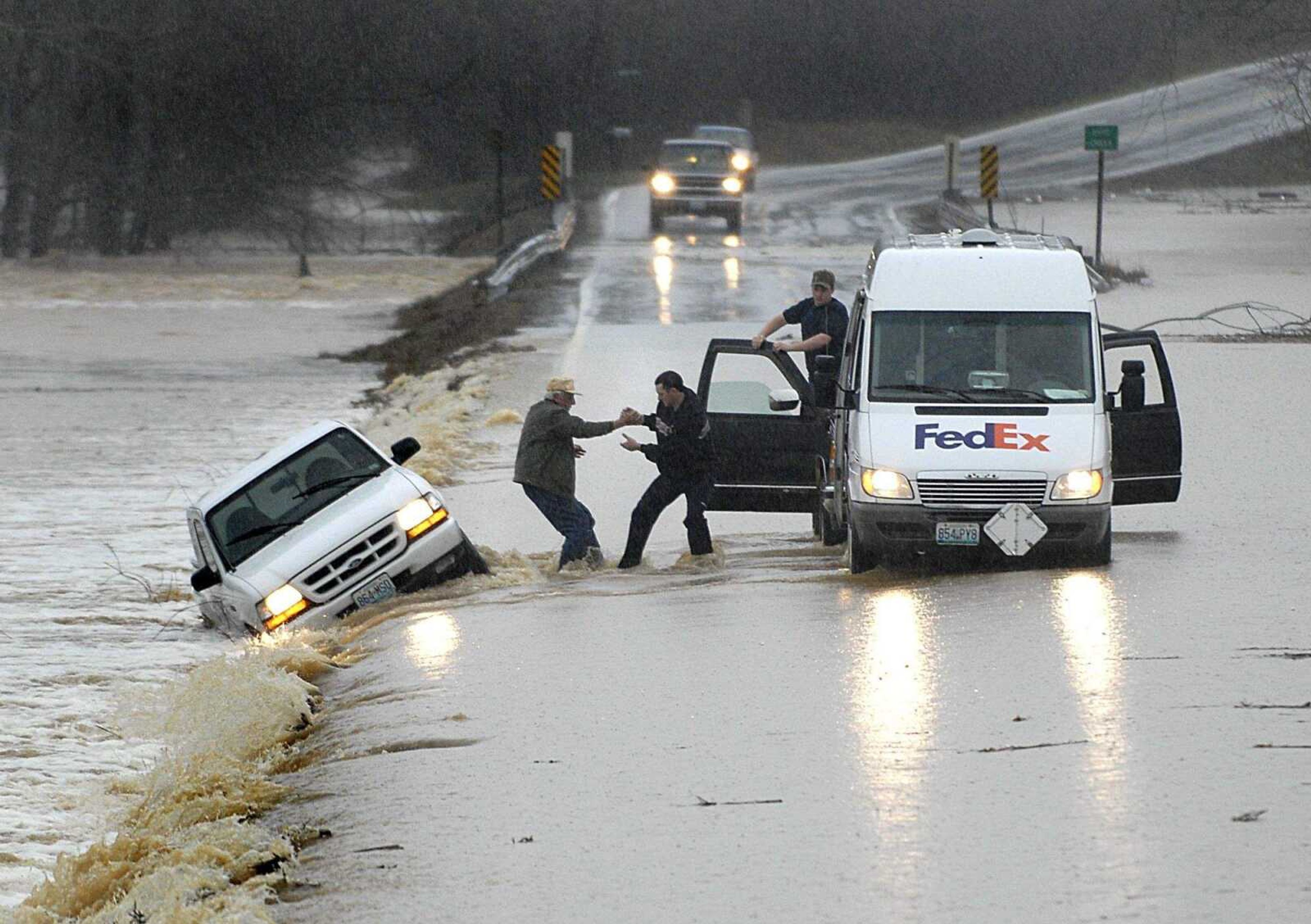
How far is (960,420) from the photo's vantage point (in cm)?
1352

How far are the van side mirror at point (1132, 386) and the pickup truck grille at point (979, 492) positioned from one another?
4.26ft

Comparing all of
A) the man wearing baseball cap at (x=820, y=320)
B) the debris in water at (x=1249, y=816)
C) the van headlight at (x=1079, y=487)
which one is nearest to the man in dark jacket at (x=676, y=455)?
the man wearing baseball cap at (x=820, y=320)

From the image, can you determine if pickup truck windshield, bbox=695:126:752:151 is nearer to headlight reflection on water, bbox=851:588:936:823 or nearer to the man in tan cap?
the man in tan cap

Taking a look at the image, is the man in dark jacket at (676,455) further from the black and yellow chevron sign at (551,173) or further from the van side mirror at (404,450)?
the black and yellow chevron sign at (551,173)

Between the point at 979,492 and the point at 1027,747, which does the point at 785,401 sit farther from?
the point at 1027,747

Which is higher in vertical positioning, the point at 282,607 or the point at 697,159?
the point at 697,159

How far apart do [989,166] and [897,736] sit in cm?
3860

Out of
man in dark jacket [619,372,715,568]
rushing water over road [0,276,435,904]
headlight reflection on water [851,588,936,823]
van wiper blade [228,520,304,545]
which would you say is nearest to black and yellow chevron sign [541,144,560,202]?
rushing water over road [0,276,435,904]

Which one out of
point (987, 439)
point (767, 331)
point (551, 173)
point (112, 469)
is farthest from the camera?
point (551, 173)

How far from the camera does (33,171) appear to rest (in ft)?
176

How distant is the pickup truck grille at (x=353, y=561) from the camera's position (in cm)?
1434

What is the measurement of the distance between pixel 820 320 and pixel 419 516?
3.89m

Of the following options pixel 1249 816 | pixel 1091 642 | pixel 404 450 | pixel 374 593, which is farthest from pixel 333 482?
pixel 1249 816

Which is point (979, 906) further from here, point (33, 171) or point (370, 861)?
point (33, 171)
